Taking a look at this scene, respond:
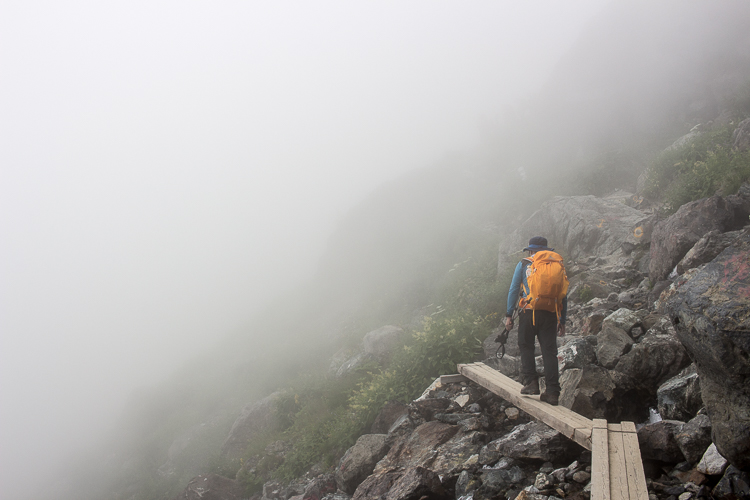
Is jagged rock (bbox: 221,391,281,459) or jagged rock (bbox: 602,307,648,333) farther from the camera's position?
jagged rock (bbox: 221,391,281,459)

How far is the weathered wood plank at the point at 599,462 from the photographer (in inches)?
122

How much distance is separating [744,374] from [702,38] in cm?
3227

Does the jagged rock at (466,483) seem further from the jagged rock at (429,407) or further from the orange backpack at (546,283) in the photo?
the orange backpack at (546,283)

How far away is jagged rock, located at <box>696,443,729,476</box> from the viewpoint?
3.13 m

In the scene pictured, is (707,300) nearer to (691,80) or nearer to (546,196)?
(546,196)

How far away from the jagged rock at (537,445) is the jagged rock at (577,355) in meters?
1.42

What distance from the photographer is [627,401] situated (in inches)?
199

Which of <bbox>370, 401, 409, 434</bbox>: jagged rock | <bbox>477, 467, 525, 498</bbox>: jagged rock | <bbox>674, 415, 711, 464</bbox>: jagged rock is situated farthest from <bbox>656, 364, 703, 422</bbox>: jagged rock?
<bbox>370, 401, 409, 434</bbox>: jagged rock

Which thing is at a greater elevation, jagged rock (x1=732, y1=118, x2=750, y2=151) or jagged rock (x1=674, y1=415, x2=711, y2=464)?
jagged rock (x1=674, y1=415, x2=711, y2=464)

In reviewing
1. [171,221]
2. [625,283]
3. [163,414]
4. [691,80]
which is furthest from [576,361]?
[171,221]

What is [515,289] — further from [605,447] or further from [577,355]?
[605,447]

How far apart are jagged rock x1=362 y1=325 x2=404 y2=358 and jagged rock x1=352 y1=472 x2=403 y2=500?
23.1 feet

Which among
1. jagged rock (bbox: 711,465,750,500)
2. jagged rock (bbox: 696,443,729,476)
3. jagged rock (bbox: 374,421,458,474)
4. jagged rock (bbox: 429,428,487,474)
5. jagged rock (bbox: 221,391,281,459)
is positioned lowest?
jagged rock (bbox: 221,391,281,459)

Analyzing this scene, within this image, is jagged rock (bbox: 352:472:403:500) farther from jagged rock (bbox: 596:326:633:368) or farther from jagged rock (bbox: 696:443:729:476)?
jagged rock (bbox: 596:326:633:368)
